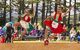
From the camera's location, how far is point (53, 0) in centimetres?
2950

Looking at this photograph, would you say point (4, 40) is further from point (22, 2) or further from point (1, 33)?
point (22, 2)

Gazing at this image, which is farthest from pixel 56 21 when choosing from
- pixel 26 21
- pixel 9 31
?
pixel 9 31

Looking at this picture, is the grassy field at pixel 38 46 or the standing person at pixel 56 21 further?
the standing person at pixel 56 21

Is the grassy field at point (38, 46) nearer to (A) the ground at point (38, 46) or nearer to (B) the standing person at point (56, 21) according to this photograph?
(A) the ground at point (38, 46)

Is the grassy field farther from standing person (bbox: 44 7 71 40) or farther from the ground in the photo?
standing person (bbox: 44 7 71 40)

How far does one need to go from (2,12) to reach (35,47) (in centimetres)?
1865

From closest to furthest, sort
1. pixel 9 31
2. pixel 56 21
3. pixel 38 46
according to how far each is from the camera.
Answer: pixel 38 46, pixel 56 21, pixel 9 31

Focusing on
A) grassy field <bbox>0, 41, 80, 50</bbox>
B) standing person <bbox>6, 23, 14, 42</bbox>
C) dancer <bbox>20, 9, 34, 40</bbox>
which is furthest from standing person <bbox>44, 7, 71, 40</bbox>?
standing person <bbox>6, 23, 14, 42</bbox>

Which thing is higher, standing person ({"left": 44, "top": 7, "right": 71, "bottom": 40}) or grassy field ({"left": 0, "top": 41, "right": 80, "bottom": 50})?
standing person ({"left": 44, "top": 7, "right": 71, "bottom": 40})

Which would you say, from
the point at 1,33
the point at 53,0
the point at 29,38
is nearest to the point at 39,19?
the point at 53,0

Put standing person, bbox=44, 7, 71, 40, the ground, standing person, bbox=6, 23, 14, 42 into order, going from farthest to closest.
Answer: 1. standing person, bbox=6, 23, 14, 42
2. standing person, bbox=44, 7, 71, 40
3. the ground

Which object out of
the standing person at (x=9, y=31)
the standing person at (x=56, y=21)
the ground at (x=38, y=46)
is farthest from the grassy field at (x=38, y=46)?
the standing person at (x=9, y=31)

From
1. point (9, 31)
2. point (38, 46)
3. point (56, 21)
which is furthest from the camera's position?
point (9, 31)

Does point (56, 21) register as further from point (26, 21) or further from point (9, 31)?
point (9, 31)
